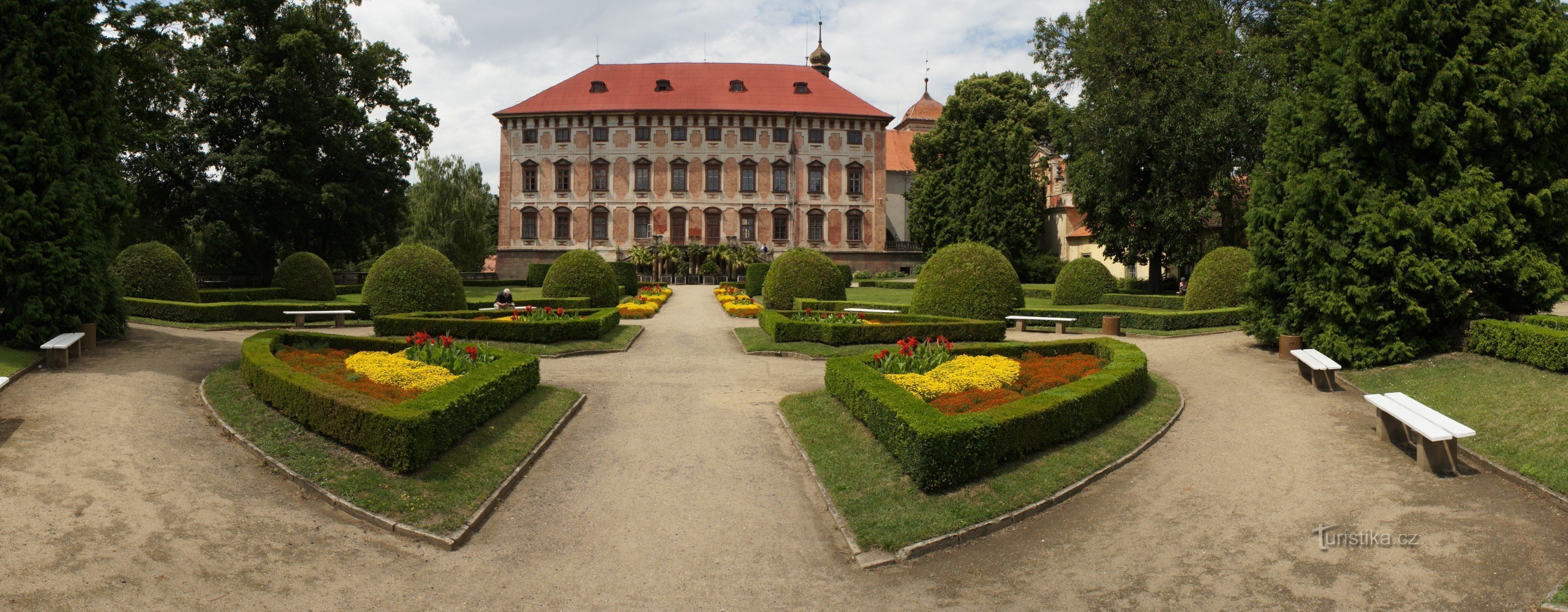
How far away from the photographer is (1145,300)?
92.2 feet

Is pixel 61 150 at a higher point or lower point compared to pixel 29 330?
higher

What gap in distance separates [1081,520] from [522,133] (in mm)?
52125

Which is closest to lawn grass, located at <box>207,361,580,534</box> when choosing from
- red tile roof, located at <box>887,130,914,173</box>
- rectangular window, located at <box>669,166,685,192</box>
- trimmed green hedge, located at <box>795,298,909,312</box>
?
trimmed green hedge, located at <box>795,298,909,312</box>

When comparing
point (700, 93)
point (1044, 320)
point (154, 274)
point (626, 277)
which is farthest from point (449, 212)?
point (1044, 320)

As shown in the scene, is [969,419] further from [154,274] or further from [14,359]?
[154,274]

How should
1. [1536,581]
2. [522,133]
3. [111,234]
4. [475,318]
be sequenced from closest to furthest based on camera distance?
[1536,581] < [111,234] < [475,318] < [522,133]

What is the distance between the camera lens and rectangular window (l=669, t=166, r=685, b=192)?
54906mm

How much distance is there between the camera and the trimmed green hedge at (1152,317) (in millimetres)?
21328

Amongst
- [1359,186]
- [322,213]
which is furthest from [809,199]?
[1359,186]

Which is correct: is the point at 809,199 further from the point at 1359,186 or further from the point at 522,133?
the point at 1359,186

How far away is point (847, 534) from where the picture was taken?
754 centimetres

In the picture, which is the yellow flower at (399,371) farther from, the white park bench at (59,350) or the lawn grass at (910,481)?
the lawn grass at (910,481)

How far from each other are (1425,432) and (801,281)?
18370 millimetres

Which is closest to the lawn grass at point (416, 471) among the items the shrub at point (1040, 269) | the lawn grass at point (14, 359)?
the lawn grass at point (14, 359)
